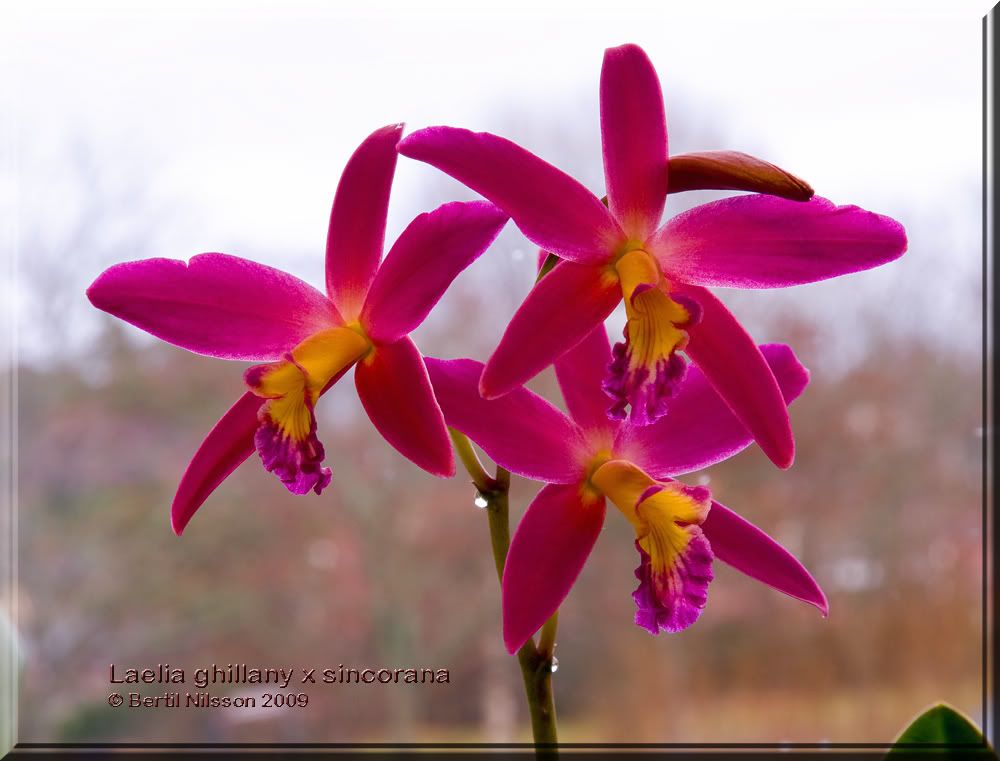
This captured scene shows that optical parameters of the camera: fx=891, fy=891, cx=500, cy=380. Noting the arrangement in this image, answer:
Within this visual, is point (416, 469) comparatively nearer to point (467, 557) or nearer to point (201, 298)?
point (467, 557)

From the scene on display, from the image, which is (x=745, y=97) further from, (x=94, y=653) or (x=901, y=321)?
(x=94, y=653)

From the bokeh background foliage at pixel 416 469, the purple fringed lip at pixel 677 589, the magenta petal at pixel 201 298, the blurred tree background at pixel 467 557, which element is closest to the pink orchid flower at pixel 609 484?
the purple fringed lip at pixel 677 589

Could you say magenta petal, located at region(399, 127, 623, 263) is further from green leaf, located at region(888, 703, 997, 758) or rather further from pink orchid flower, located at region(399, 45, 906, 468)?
green leaf, located at region(888, 703, 997, 758)

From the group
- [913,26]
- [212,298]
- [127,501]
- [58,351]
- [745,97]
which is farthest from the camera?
[127,501]

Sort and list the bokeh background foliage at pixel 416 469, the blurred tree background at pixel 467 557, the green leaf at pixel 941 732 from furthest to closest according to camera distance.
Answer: the blurred tree background at pixel 467 557 → the bokeh background foliage at pixel 416 469 → the green leaf at pixel 941 732

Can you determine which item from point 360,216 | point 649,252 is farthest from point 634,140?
point 360,216

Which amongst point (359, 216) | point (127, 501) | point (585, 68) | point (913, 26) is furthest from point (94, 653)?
point (913, 26)

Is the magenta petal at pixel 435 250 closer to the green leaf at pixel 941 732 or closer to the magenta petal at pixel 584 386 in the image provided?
the magenta petal at pixel 584 386
